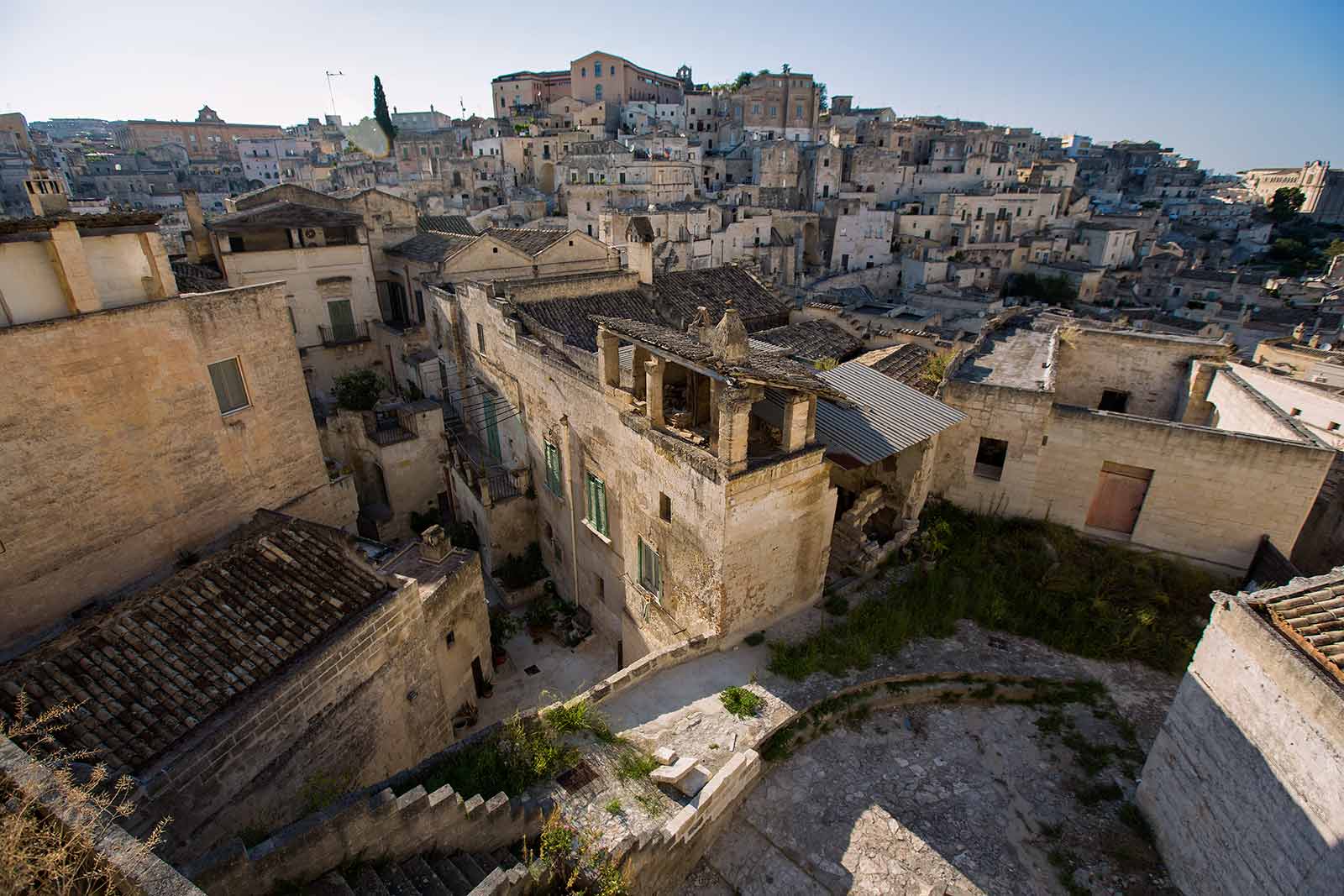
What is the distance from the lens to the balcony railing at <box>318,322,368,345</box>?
25267 mm

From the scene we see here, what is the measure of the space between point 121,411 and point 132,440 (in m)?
0.56

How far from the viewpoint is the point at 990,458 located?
1628 cm

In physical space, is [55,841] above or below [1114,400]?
above

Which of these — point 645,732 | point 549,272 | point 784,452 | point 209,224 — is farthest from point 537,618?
point 209,224

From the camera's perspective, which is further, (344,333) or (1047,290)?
(1047,290)

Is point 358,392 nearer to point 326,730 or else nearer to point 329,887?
point 326,730

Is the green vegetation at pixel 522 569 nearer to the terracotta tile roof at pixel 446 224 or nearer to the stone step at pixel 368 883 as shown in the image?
the stone step at pixel 368 883

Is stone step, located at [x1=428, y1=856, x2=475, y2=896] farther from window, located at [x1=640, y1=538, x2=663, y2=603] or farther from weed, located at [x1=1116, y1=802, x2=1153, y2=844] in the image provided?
weed, located at [x1=1116, y1=802, x2=1153, y2=844]

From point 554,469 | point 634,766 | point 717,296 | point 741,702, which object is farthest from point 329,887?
point 717,296

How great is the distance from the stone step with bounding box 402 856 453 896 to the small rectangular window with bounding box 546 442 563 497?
10271 millimetres

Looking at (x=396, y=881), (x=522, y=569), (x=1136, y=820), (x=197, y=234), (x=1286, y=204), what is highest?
(x=197, y=234)

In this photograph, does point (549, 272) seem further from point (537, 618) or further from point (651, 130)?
point (651, 130)

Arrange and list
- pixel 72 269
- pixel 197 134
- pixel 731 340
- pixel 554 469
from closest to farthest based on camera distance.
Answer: pixel 731 340
pixel 72 269
pixel 554 469
pixel 197 134

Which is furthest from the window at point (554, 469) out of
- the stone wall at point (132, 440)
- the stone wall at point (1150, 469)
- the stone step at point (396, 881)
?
the stone step at point (396, 881)
